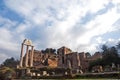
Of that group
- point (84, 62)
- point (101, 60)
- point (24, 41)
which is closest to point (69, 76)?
point (101, 60)

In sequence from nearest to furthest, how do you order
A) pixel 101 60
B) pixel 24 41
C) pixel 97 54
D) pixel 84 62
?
pixel 101 60 < pixel 24 41 < pixel 84 62 < pixel 97 54

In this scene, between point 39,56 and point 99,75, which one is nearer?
point 99,75

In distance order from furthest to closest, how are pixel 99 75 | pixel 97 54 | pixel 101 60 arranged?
pixel 97 54, pixel 101 60, pixel 99 75

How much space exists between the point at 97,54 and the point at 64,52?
40.1 feet

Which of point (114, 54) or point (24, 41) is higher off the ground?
point (24, 41)

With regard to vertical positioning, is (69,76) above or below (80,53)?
below

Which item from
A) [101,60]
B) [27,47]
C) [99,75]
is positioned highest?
[27,47]

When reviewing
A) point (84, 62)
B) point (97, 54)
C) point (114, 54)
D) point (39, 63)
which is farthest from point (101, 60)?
point (39, 63)

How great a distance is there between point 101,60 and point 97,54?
19.4m

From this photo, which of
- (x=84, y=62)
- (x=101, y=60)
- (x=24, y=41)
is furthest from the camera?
(x=84, y=62)

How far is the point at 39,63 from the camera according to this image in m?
69.7

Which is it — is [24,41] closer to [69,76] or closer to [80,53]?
[80,53]

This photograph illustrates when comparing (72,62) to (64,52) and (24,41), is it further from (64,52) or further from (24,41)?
(24,41)

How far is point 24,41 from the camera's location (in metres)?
60.5
